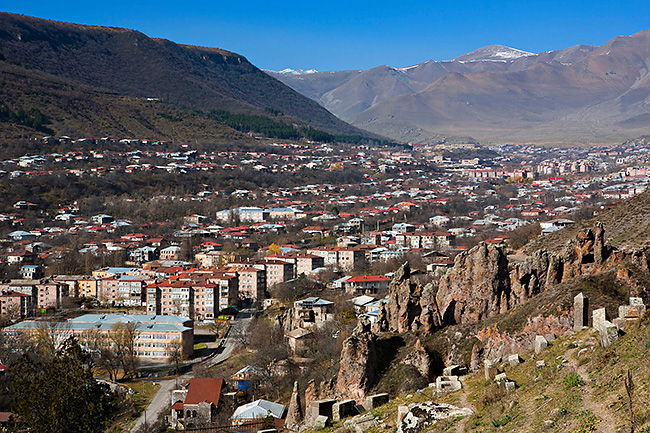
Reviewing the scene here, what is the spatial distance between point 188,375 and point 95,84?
14875cm

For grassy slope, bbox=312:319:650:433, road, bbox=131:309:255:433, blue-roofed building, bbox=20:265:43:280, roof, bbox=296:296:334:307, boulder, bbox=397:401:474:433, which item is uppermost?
grassy slope, bbox=312:319:650:433

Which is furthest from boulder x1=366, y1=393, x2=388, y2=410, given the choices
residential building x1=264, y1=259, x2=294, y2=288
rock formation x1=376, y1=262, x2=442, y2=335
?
residential building x1=264, y1=259, x2=294, y2=288

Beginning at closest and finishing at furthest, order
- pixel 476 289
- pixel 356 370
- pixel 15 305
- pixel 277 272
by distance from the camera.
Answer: pixel 356 370
pixel 476 289
pixel 15 305
pixel 277 272

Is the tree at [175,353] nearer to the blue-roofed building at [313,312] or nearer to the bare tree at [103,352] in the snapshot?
the bare tree at [103,352]

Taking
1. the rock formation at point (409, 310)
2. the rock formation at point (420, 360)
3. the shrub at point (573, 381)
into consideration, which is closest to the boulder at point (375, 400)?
the rock formation at point (420, 360)

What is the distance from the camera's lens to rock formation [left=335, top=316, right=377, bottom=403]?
1542cm

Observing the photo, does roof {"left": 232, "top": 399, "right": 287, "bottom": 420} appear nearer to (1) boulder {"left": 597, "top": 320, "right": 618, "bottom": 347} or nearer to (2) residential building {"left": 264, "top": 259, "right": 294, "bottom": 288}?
(1) boulder {"left": 597, "top": 320, "right": 618, "bottom": 347}

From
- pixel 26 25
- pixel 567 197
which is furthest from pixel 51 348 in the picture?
pixel 26 25

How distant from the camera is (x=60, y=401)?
15.6 m

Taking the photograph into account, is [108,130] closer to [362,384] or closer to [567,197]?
[567,197]

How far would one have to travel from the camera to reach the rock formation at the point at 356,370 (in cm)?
1542

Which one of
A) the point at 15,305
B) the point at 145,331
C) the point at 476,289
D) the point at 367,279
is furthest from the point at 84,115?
the point at 476,289

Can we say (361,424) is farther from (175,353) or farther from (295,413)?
(175,353)

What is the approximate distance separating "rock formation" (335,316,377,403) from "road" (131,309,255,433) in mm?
10715
